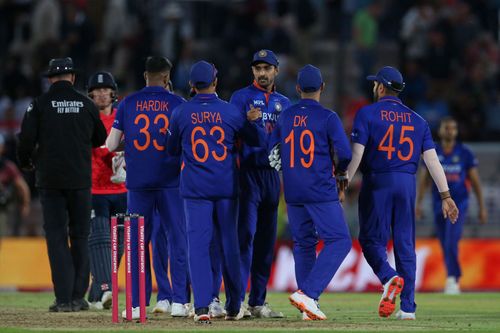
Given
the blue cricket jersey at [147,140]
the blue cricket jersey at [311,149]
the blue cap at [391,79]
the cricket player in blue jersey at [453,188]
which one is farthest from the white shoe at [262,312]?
the cricket player in blue jersey at [453,188]

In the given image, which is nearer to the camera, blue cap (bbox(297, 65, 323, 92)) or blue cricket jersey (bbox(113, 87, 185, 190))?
blue cap (bbox(297, 65, 323, 92))

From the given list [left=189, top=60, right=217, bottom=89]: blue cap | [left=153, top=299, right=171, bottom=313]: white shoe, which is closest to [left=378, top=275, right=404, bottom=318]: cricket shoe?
[left=153, top=299, right=171, bottom=313]: white shoe

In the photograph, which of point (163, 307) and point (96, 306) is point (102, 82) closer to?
point (96, 306)

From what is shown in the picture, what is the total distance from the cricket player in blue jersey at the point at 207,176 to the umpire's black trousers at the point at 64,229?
2.04 metres

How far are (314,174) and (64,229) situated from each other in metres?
3.23

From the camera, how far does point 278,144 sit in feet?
45.6

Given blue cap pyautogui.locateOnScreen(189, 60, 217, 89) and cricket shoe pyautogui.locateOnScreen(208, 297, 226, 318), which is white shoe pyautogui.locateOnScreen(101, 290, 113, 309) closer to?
cricket shoe pyautogui.locateOnScreen(208, 297, 226, 318)

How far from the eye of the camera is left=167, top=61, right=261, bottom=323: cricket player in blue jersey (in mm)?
13625

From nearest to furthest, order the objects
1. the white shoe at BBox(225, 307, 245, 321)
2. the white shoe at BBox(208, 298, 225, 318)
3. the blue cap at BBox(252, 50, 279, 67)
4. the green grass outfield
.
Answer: the green grass outfield < the white shoe at BBox(225, 307, 245, 321) < the white shoe at BBox(208, 298, 225, 318) < the blue cap at BBox(252, 50, 279, 67)

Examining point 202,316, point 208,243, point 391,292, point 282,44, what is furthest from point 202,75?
point 282,44

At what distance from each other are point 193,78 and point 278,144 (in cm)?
110

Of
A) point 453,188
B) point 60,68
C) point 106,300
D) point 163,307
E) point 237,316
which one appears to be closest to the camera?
point 237,316

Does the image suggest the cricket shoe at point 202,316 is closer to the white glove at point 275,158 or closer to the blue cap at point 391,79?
the white glove at point 275,158

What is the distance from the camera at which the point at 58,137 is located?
15.3 meters
